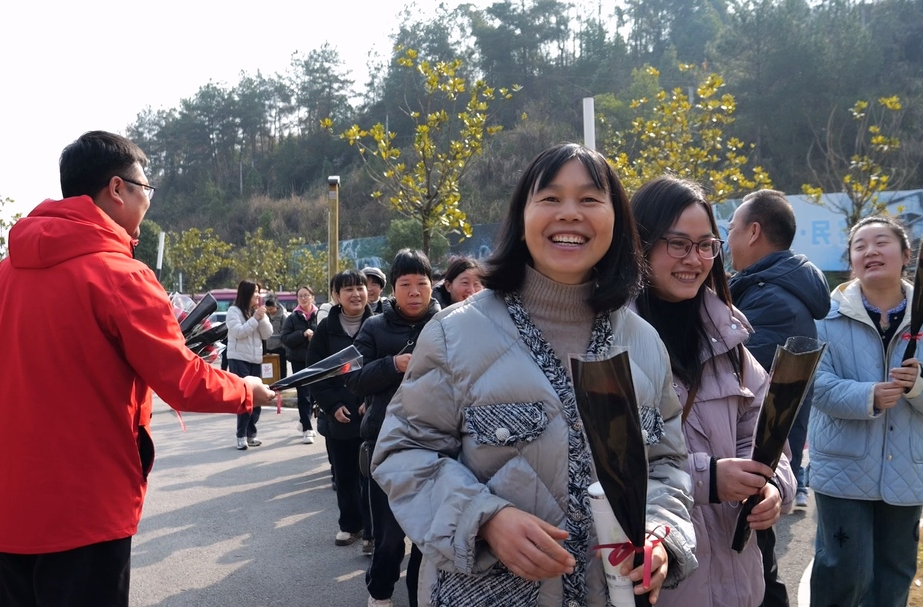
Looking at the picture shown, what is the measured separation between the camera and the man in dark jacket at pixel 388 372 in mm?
4582

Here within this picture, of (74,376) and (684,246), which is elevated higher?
(684,246)

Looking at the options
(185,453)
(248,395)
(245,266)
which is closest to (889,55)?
(245,266)

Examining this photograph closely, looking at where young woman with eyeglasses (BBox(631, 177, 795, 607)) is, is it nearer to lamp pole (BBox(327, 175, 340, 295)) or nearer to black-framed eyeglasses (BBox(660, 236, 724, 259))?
black-framed eyeglasses (BBox(660, 236, 724, 259))

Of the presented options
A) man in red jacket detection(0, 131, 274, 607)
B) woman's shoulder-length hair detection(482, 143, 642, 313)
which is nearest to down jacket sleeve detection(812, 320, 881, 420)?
woman's shoulder-length hair detection(482, 143, 642, 313)

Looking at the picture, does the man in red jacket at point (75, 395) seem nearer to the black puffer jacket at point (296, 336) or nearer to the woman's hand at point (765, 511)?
the woman's hand at point (765, 511)

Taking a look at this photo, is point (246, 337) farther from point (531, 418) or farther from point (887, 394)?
point (531, 418)

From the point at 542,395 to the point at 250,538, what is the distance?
5109 millimetres

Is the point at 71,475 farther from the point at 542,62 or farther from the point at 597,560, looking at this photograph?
the point at 542,62

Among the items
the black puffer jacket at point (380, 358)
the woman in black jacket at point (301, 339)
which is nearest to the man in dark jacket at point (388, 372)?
the black puffer jacket at point (380, 358)

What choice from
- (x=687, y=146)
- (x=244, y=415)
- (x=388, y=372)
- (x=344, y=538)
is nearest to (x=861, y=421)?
(x=388, y=372)

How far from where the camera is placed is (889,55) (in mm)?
48000

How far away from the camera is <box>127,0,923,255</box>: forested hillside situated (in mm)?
46625

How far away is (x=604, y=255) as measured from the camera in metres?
2.09

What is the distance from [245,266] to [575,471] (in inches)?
1678
